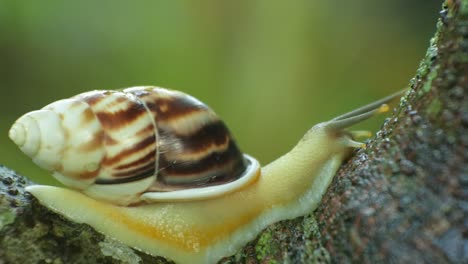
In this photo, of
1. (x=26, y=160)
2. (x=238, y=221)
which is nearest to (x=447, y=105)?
(x=238, y=221)

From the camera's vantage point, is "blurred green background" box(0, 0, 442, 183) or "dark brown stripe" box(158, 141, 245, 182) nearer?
"dark brown stripe" box(158, 141, 245, 182)

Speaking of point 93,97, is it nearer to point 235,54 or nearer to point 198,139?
point 198,139

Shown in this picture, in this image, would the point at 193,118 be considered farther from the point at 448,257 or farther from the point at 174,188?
the point at 448,257

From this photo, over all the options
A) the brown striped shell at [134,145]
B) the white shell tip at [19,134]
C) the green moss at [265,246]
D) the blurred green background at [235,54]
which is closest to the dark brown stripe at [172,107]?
the brown striped shell at [134,145]

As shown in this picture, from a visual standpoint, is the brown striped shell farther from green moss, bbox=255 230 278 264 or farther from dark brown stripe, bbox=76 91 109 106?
green moss, bbox=255 230 278 264

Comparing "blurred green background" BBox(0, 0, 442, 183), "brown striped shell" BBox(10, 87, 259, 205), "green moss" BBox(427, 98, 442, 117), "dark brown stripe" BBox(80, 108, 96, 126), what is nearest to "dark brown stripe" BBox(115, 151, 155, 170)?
"brown striped shell" BBox(10, 87, 259, 205)

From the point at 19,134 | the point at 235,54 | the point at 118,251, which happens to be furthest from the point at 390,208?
the point at 235,54

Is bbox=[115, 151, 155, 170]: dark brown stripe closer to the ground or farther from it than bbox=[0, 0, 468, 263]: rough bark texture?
closer to the ground

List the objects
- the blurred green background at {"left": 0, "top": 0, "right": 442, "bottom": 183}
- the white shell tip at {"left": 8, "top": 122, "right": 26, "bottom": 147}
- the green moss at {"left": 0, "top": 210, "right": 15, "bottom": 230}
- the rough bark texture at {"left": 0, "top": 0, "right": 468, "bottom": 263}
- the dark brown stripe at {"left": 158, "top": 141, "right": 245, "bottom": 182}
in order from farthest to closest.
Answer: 1. the blurred green background at {"left": 0, "top": 0, "right": 442, "bottom": 183}
2. the dark brown stripe at {"left": 158, "top": 141, "right": 245, "bottom": 182}
3. the white shell tip at {"left": 8, "top": 122, "right": 26, "bottom": 147}
4. the green moss at {"left": 0, "top": 210, "right": 15, "bottom": 230}
5. the rough bark texture at {"left": 0, "top": 0, "right": 468, "bottom": 263}

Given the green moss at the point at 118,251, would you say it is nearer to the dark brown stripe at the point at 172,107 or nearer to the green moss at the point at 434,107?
the dark brown stripe at the point at 172,107
